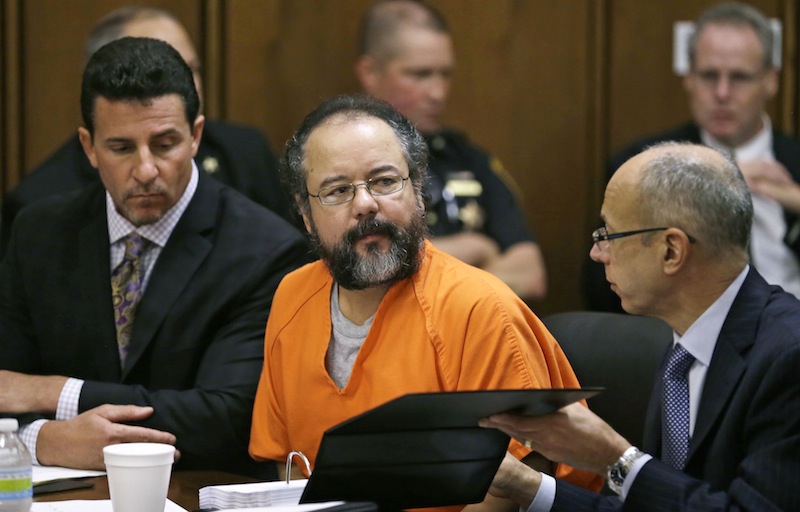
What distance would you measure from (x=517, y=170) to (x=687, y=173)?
274 cm

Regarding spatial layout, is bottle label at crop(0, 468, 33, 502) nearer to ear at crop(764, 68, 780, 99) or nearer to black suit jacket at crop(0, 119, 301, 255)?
black suit jacket at crop(0, 119, 301, 255)

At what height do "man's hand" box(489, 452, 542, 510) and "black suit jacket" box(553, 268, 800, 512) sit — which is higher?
"black suit jacket" box(553, 268, 800, 512)

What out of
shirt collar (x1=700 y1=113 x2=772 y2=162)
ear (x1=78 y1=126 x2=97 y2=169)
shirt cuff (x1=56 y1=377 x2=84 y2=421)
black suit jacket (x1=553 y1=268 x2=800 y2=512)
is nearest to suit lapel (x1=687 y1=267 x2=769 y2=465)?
black suit jacket (x1=553 y1=268 x2=800 y2=512)

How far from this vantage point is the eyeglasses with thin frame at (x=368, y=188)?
8.08 ft

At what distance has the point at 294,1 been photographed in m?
4.74

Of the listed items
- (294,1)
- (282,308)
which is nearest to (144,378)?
(282,308)

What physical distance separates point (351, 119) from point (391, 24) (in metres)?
2.07

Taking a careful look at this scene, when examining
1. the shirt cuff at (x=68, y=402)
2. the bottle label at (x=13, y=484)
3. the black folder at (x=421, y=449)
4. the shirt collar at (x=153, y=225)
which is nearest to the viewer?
the black folder at (x=421, y=449)

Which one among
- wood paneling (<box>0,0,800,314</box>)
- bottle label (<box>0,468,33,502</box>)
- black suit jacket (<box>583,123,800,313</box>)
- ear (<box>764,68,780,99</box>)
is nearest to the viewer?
bottle label (<box>0,468,33,502</box>)

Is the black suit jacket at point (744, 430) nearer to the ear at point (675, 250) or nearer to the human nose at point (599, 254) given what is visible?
the ear at point (675, 250)

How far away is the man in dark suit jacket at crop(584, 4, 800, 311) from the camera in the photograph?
4.35 m

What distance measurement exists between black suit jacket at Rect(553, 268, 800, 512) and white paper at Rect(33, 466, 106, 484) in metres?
0.93

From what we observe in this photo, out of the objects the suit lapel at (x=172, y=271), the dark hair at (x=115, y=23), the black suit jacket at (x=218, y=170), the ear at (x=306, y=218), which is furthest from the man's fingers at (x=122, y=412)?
the dark hair at (x=115, y=23)

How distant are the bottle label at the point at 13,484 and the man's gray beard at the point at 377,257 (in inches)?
29.7
